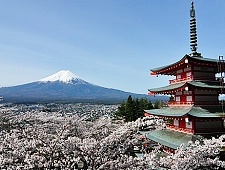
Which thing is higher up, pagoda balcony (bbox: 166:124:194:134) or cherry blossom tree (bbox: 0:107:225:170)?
pagoda balcony (bbox: 166:124:194:134)

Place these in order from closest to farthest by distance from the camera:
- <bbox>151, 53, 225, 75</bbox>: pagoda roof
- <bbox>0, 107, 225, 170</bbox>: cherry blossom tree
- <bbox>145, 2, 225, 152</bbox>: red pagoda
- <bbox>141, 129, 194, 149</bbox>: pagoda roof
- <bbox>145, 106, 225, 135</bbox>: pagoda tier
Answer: <bbox>0, 107, 225, 170</bbox>: cherry blossom tree, <bbox>145, 106, 225, 135</bbox>: pagoda tier, <bbox>141, 129, 194, 149</bbox>: pagoda roof, <bbox>145, 2, 225, 152</bbox>: red pagoda, <bbox>151, 53, 225, 75</bbox>: pagoda roof

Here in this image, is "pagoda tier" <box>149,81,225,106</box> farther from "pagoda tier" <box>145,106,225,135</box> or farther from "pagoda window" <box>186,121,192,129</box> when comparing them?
"pagoda window" <box>186,121,192,129</box>

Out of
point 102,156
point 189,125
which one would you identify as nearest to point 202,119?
point 189,125

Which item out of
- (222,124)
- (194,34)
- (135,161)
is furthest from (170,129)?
(194,34)

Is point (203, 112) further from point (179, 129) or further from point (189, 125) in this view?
point (179, 129)

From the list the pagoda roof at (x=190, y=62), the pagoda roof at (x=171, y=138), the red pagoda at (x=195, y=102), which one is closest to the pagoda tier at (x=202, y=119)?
the red pagoda at (x=195, y=102)

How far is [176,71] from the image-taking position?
15.9 meters

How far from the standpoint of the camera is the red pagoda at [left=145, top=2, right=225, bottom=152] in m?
12.9

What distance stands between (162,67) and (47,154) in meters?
8.76

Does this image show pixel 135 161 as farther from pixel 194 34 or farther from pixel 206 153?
pixel 194 34

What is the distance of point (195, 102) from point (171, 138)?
2334 mm

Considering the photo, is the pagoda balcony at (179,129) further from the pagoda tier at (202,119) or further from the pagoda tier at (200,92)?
the pagoda tier at (200,92)

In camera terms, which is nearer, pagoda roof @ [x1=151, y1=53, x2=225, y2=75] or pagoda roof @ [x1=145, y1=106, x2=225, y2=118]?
pagoda roof @ [x1=145, y1=106, x2=225, y2=118]

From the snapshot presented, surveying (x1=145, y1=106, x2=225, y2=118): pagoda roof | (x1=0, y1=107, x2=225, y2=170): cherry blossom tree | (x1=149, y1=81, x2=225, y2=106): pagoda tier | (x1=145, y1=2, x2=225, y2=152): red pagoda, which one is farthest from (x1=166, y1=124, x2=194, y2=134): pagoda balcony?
(x1=149, y1=81, x2=225, y2=106): pagoda tier
